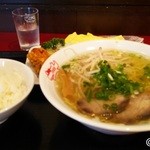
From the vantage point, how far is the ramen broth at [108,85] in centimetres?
99

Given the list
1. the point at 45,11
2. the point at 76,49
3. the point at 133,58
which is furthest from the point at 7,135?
the point at 45,11

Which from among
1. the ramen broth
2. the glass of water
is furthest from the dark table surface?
the glass of water

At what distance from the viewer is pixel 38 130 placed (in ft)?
3.54

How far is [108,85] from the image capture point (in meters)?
1.14

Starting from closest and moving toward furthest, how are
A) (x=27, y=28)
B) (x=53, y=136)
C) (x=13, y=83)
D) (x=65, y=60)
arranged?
(x=53, y=136), (x=13, y=83), (x=65, y=60), (x=27, y=28)

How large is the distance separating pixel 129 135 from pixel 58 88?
1.15ft

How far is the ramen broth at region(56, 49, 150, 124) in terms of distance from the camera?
99 centimetres

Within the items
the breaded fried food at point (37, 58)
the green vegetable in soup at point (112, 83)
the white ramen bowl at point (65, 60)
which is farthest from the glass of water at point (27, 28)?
the green vegetable in soup at point (112, 83)

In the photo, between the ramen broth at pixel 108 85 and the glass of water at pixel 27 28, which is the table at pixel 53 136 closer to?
the ramen broth at pixel 108 85

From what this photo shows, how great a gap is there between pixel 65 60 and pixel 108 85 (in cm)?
30

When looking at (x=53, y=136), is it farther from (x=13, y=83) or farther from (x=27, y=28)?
(x=27, y=28)

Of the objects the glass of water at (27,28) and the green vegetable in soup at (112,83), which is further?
the glass of water at (27,28)

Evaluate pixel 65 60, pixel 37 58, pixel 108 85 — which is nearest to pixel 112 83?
pixel 108 85

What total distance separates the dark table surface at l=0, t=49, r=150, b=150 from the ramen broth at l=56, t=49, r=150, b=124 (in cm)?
11
